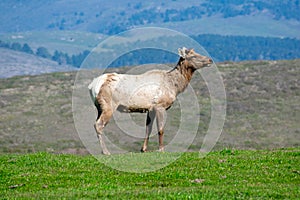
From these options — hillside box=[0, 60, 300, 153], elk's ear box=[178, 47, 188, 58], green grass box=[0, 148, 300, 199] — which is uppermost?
elk's ear box=[178, 47, 188, 58]

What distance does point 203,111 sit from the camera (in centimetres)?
8400

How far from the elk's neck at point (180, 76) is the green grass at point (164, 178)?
4.51 m

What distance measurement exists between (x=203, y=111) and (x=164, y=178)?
65.4m

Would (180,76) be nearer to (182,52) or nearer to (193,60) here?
(193,60)

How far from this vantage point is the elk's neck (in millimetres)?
26672

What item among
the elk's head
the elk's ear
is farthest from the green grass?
the elk's ear

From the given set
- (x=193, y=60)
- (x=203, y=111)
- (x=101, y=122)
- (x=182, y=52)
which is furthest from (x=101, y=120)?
(x=203, y=111)

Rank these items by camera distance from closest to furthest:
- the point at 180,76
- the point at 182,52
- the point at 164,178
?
the point at 164,178 → the point at 180,76 → the point at 182,52

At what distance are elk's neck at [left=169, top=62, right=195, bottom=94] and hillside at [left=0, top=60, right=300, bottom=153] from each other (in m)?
28.6

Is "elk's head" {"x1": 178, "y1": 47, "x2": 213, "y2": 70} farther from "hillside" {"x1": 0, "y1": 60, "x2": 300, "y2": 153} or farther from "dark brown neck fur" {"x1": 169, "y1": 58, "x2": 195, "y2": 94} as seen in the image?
"hillside" {"x1": 0, "y1": 60, "x2": 300, "y2": 153}

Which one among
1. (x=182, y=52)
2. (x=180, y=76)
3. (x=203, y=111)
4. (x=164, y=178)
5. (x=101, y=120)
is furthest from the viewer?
(x=203, y=111)

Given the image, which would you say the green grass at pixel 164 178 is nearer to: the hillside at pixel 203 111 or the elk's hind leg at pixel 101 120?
the elk's hind leg at pixel 101 120

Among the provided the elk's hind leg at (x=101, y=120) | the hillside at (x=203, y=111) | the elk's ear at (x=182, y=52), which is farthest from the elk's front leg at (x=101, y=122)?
the hillside at (x=203, y=111)

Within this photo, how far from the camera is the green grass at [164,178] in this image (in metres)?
16.6
